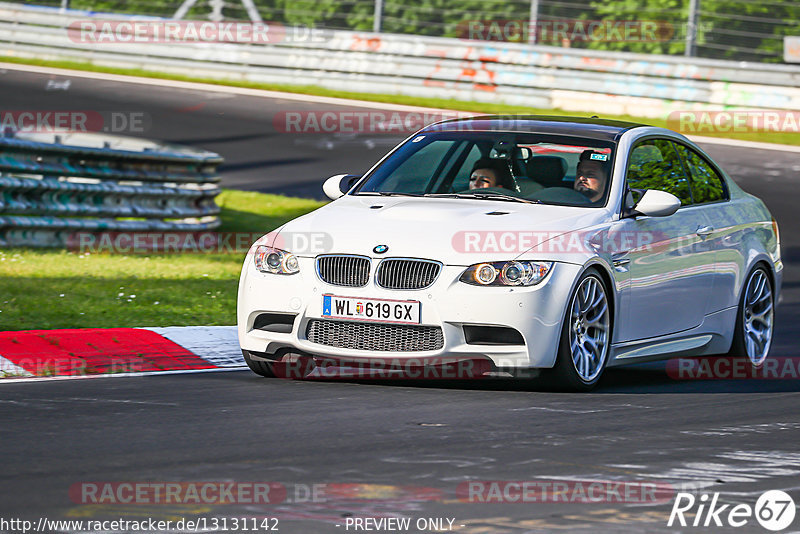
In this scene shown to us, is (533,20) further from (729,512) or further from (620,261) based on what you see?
(729,512)

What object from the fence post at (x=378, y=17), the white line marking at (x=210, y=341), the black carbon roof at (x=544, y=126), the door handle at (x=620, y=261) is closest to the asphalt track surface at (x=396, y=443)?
the white line marking at (x=210, y=341)

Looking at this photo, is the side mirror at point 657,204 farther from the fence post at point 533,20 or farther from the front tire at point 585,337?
the fence post at point 533,20

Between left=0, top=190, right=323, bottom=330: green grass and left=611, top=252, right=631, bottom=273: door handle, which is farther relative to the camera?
left=0, top=190, right=323, bottom=330: green grass

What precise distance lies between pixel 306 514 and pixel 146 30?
79.3ft

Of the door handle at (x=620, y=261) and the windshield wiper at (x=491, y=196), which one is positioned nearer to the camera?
the door handle at (x=620, y=261)

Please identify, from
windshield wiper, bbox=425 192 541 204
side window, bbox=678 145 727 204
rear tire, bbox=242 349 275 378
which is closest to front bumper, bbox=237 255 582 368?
rear tire, bbox=242 349 275 378

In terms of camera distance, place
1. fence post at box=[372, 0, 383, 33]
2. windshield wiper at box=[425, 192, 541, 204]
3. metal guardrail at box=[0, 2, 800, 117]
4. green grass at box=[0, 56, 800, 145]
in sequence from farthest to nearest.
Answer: fence post at box=[372, 0, 383, 33] < green grass at box=[0, 56, 800, 145] < metal guardrail at box=[0, 2, 800, 117] < windshield wiper at box=[425, 192, 541, 204]

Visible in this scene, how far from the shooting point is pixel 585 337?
8234 millimetres

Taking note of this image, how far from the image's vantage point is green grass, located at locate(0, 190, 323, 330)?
33.4 feet

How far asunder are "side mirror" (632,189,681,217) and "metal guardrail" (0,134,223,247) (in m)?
6.62

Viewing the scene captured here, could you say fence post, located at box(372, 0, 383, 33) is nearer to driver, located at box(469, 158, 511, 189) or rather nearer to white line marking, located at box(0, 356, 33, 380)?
driver, located at box(469, 158, 511, 189)

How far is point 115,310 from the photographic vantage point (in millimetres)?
10570

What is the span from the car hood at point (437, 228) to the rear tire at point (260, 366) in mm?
688

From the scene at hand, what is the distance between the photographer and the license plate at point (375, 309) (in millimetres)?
7805
